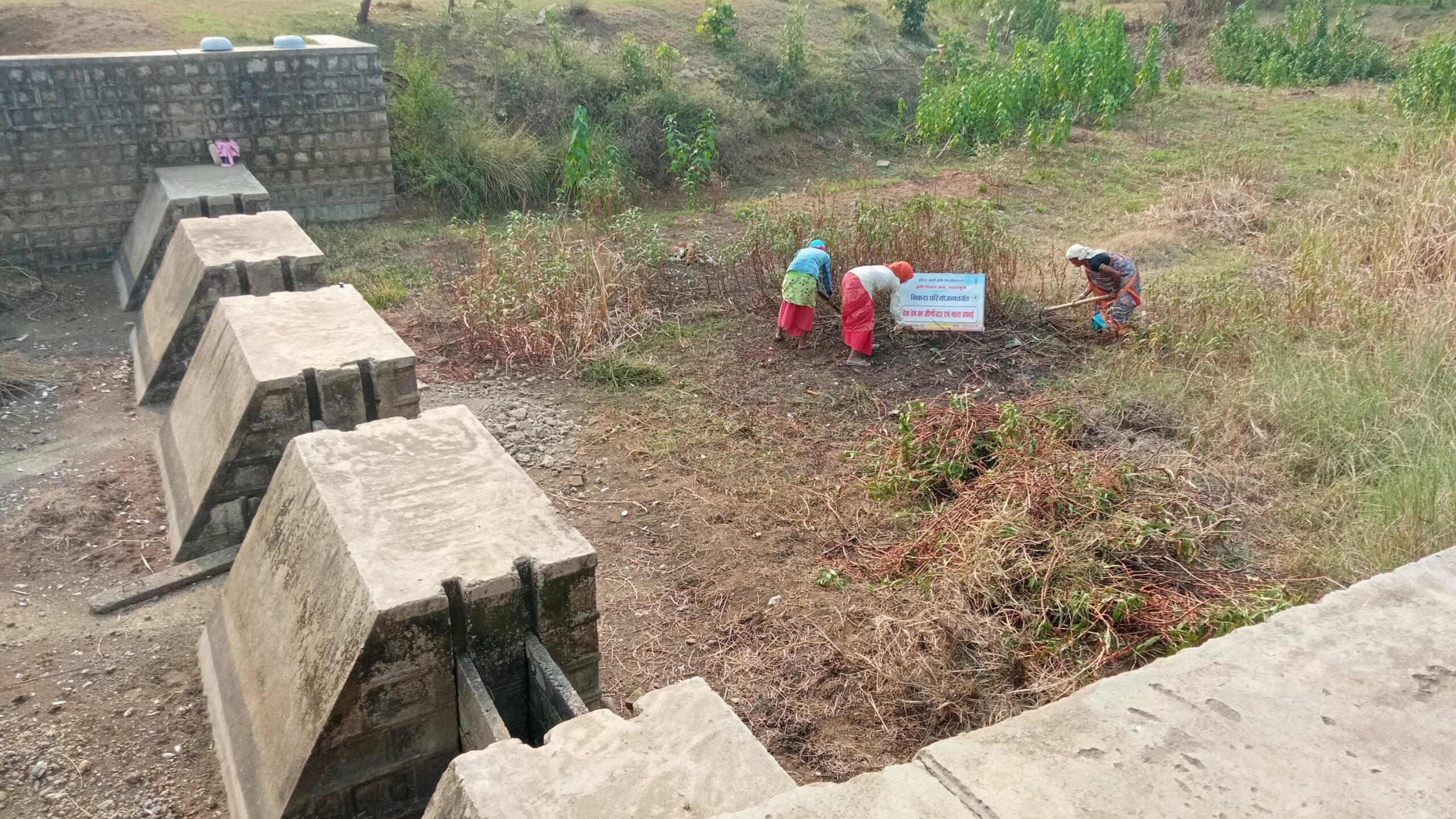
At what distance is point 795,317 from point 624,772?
5.13m

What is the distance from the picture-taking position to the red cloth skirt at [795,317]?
24.0 feet

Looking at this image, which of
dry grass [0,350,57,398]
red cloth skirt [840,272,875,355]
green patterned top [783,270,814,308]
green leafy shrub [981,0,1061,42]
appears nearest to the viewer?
dry grass [0,350,57,398]

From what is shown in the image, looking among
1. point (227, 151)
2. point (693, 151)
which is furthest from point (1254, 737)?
point (693, 151)

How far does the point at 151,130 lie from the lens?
9.03m

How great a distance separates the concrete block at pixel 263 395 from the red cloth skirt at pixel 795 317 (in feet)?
10.1

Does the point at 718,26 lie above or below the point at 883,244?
above

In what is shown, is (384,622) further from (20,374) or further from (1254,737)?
(20,374)

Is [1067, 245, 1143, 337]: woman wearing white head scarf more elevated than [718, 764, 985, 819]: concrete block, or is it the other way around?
[718, 764, 985, 819]: concrete block

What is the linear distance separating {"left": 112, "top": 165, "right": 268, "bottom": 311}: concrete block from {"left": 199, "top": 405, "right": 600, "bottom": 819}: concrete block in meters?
5.26

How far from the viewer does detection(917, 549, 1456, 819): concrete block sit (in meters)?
2.10

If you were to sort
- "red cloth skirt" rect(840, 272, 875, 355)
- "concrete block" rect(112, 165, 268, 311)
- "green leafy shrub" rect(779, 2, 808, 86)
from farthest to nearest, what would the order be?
1. "green leafy shrub" rect(779, 2, 808, 86)
2. "concrete block" rect(112, 165, 268, 311)
3. "red cloth skirt" rect(840, 272, 875, 355)

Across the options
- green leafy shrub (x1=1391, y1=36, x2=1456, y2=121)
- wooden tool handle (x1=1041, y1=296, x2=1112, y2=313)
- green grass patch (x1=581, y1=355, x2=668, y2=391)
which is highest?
green leafy shrub (x1=1391, y1=36, x2=1456, y2=121)

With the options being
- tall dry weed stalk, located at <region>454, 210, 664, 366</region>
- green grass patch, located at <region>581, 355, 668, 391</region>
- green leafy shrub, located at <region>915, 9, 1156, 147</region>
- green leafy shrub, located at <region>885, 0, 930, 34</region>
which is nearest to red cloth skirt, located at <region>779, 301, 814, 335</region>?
green grass patch, located at <region>581, 355, 668, 391</region>

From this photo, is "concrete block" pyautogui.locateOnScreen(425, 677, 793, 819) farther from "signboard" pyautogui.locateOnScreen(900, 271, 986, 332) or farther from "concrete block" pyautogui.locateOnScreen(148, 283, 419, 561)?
"signboard" pyautogui.locateOnScreen(900, 271, 986, 332)
